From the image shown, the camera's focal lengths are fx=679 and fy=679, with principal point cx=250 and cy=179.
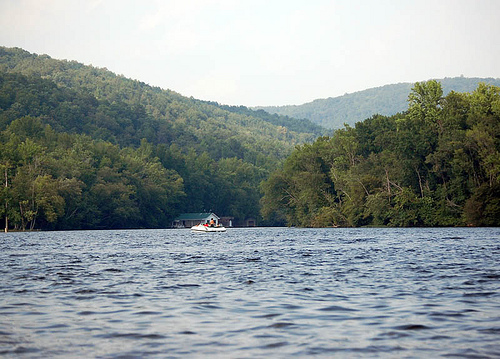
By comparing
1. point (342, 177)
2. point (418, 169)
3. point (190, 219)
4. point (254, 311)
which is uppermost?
point (418, 169)

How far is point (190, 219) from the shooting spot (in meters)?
188

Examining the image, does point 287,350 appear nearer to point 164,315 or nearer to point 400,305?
point 164,315

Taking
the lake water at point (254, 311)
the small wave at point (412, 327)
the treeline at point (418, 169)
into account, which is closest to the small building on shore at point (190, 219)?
the treeline at point (418, 169)

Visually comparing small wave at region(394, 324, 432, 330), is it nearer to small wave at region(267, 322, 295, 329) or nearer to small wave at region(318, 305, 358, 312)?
small wave at region(267, 322, 295, 329)

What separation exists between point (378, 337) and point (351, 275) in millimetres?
15326

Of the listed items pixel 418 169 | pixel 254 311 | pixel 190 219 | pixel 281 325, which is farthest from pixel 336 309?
pixel 190 219

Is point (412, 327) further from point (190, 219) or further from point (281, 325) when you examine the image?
point (190, 219)

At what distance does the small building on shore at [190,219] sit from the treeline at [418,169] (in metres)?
46.3

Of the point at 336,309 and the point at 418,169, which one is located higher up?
the point at 418,169

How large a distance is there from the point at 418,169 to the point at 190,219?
8370 cm

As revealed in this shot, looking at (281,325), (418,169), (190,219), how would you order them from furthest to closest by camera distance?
1. (190,219)
2. (418,169)
3. (281,325)

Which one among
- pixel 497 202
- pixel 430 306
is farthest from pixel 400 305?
pixel 497 202

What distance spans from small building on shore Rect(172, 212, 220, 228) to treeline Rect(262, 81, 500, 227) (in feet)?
152

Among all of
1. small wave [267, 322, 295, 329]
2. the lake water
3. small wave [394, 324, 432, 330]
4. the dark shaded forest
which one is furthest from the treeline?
small wave [267, 322, 295, 329]
